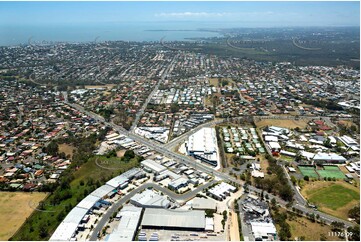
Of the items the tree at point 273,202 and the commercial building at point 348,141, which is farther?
the commercial building at point 348,141

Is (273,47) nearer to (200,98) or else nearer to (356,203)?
(200,98)

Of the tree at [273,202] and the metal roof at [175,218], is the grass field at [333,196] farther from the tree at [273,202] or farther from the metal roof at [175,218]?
the metal roof at [175,218]

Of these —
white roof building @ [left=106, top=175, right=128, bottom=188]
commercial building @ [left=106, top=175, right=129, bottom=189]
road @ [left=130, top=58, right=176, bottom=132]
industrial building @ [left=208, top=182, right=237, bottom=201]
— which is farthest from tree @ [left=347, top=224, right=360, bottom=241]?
road @ [left=130, top=58, right=176, bottom=132]

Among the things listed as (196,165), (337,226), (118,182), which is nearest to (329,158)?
(337,226)

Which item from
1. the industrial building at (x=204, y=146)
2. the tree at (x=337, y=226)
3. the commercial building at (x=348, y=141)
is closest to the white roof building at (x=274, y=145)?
the industrial building at (x=204, y=146)

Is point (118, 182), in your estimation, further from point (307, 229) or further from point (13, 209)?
point (307, 229)

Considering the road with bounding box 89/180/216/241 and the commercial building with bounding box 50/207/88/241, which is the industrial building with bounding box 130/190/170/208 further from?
the commercial building with bounding box 50/207/88/241
